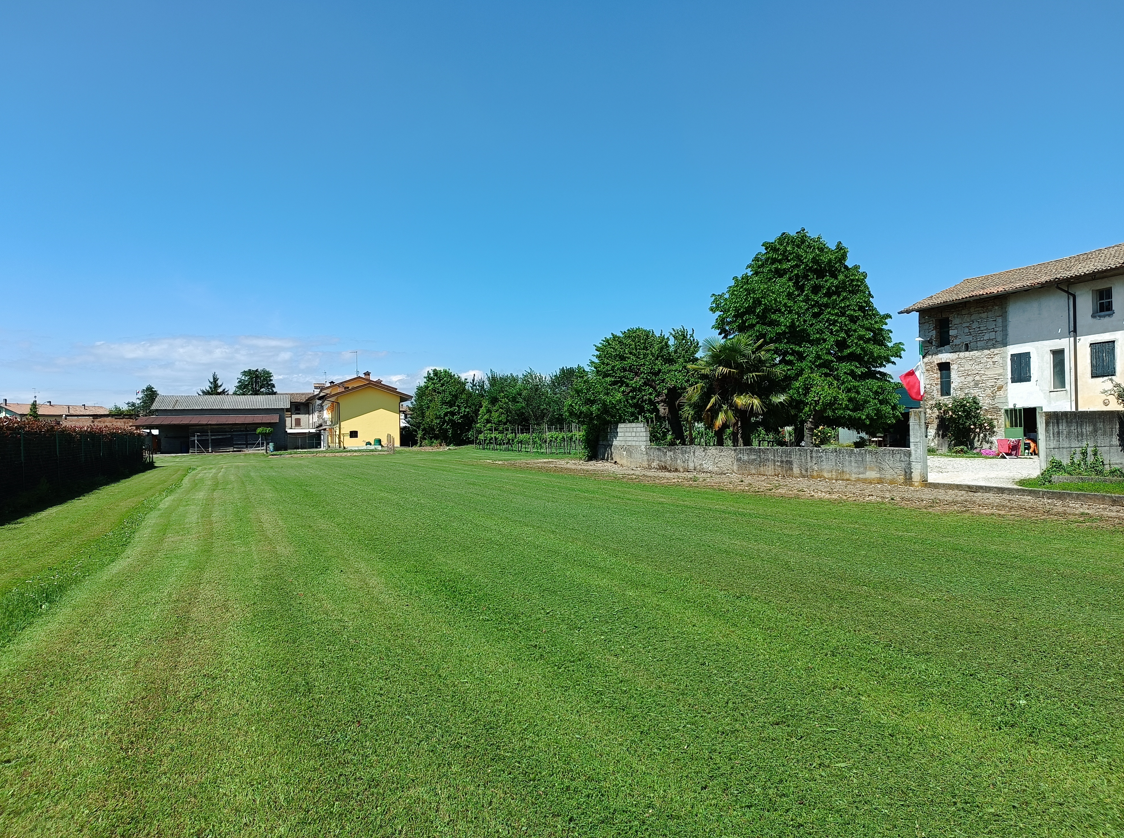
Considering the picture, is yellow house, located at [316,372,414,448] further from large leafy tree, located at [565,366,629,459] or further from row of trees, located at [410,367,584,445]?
large leafy tree, located at [565,366,629,459]

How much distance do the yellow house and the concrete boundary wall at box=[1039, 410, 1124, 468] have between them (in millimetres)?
56368

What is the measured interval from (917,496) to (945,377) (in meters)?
22.3

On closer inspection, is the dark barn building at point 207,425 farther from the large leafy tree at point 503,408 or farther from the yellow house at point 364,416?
the large leafy tree at point 503,408

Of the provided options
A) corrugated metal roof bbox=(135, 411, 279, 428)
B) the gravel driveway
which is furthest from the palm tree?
corrugated metal roof bbox=(135, 411, 279, 428)

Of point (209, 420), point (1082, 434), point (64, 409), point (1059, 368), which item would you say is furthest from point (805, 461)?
point (64, 409)

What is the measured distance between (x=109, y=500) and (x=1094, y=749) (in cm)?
1832

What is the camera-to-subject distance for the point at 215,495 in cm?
1568

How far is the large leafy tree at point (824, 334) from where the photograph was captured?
21.1 metres

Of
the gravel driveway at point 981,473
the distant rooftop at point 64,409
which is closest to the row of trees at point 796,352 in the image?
the gravel driveway at point 981,473

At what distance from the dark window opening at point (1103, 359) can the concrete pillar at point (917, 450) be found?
721 inches

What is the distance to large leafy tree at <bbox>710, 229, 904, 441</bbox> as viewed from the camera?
69.4 feet

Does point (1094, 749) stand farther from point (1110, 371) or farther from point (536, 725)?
point (1110, 371)

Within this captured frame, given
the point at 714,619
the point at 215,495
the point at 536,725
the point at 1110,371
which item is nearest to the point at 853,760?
the point at 536,725

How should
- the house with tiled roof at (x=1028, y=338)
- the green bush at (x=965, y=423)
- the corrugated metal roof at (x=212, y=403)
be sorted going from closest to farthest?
the house with tiled roof at (x=1028, y=338) → the green bush at (x=965, y=423) → the corrugated metal roof at (x=212, y=403)
